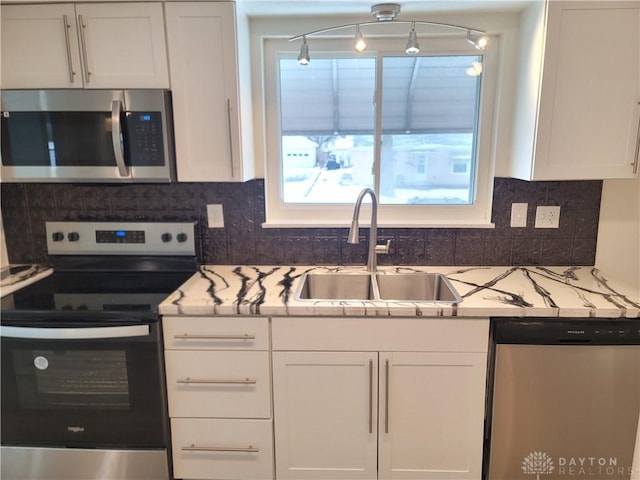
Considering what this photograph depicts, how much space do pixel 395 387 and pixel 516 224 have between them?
105 cm

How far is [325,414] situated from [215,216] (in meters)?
1.10

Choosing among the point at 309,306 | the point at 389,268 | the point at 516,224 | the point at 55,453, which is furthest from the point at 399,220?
the point at 55,453

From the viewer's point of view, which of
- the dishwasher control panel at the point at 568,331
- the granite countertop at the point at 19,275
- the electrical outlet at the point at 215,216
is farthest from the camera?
the electrical outlet at the point at 215,216

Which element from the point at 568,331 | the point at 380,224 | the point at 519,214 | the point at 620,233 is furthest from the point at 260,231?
the point at 620,233

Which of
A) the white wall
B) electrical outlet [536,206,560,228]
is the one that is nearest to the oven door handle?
electrical outlet [536,206,560,228]

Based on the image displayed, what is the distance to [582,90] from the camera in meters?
1.71

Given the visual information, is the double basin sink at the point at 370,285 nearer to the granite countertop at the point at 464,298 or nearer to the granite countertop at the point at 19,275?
Answer: the granite countertop at the point at 464,298

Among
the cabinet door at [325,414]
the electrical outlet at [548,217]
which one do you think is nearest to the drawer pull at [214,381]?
the cabinet door at [325,414]

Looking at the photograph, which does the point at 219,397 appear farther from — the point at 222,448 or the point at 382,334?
the point at 382,334

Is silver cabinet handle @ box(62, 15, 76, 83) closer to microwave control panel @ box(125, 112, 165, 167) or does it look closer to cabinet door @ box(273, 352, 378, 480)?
microwave control panel @ box(125, 112, 165, 167)

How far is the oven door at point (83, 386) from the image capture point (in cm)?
164

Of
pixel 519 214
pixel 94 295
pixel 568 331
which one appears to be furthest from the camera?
pixel 519 214

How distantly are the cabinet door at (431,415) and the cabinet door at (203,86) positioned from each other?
1.12m

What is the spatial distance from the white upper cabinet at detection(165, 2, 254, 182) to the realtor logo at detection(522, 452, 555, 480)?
5.50 ft
